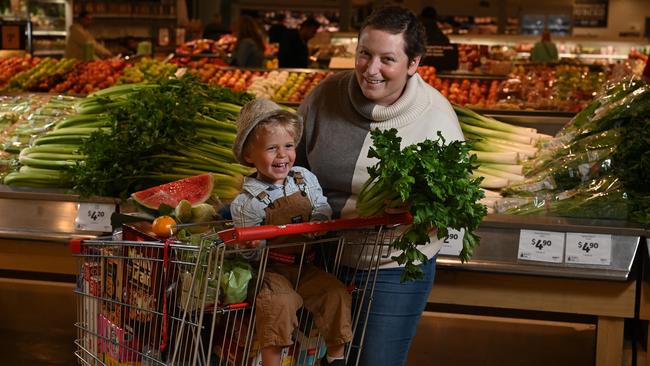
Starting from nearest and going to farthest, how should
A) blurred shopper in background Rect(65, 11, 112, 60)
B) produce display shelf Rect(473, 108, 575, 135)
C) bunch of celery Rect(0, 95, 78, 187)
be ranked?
bunch of celery Rect(0, 95, 78, 187) < produce display shelf Rect(473, 108, 575, 135) < blurred shopper in background Rect(65, 11, 112, 60)

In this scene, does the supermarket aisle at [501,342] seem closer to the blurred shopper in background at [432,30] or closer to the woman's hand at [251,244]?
the woman's hand at [251,244]

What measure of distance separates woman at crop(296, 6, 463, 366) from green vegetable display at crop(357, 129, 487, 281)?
356 mm

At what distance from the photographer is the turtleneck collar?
2791 millimetres

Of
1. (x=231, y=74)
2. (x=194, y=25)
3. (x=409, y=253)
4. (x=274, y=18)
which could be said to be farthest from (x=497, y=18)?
(x=409, y=253)

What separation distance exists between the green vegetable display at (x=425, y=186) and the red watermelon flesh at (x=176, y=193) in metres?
1.03

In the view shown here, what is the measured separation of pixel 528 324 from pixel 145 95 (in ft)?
6.22

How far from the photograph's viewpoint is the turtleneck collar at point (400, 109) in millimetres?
2791

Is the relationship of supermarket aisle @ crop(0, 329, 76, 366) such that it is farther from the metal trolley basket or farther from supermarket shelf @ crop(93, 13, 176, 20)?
supermarket shelf @ crop(93, 13, 176, 20)

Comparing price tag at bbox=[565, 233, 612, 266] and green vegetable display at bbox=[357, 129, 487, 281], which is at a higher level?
green vegetable display at bbox=[357, 129, 487, 281]

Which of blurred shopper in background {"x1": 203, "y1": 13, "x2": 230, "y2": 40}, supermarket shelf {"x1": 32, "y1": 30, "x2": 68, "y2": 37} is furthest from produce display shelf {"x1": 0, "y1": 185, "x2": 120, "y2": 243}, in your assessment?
supermarket shelf {"x1": 32, "y1": 30, "x2": 68, "y2": 37}

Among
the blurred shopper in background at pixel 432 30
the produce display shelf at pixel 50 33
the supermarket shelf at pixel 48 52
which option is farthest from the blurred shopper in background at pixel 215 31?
Result: the blurred shopper in background at pixel 432 30

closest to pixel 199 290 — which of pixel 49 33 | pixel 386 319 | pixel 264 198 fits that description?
pixel 264 198

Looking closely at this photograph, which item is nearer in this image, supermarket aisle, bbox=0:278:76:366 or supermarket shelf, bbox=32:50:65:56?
supermarket aisle, bbox=0:278:76:366

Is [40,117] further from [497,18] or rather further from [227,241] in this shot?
[497,18]
